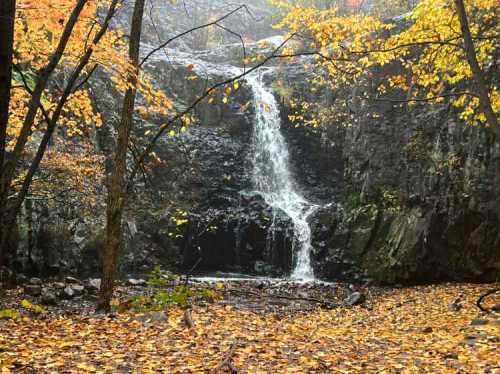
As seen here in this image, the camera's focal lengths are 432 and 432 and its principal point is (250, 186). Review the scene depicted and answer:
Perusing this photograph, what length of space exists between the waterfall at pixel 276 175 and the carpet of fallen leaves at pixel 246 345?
10894 mm

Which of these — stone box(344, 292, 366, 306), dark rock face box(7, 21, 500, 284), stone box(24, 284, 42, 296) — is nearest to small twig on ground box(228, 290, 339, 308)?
stone box(344, 292, 366, 306)

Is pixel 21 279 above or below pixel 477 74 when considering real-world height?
below

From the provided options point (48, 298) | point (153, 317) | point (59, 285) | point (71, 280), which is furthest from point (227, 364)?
point (71, 280)

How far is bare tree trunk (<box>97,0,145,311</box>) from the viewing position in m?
7.45

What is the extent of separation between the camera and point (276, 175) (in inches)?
909

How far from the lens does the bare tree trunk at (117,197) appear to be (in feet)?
24.5

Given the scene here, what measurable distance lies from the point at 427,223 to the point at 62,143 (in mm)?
13435

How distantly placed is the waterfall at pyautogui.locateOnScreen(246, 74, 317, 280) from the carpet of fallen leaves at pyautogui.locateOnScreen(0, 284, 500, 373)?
35.7 feet

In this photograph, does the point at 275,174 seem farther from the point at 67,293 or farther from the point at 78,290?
the point at 67,293

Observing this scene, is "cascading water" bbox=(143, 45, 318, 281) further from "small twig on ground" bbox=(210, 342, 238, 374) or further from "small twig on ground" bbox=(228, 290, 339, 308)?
"small twig on ground" bbox=(210, 342, 238, 374)

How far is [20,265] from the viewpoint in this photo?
1479cm

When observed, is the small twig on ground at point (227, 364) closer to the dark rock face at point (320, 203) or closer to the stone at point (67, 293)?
the dark rock face at point (320, 203)

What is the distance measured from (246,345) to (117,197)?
3.46 m

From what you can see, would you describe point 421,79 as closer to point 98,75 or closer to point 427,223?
point 427,223
